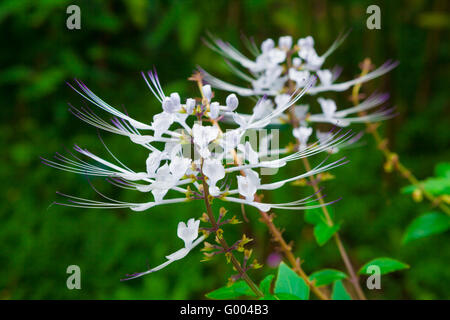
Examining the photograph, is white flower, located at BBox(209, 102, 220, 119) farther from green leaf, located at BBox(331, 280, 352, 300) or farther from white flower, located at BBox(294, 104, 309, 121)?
green leaf, located at BBox(331, 280, 352, 300)

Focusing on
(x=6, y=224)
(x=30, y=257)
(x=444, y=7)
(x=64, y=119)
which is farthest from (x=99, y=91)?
(x=444, y=7)

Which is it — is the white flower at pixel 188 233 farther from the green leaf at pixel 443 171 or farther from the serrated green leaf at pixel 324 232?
the green leaf at pixel 443 171

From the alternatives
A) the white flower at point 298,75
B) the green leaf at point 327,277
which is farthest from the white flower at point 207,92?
the green leaf at point 327,277

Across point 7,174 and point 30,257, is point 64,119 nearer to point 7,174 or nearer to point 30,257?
point 7,174

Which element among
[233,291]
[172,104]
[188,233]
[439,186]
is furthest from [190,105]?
[439,186]

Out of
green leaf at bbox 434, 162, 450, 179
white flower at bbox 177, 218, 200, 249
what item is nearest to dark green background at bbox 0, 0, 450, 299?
green leaf at bbox 434, 162, 450, 179
